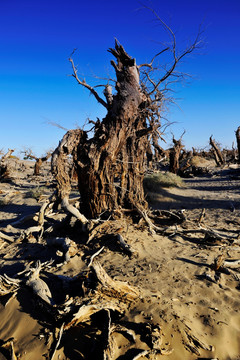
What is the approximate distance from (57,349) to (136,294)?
3.37 feet

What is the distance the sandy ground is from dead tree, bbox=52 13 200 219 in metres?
0.71

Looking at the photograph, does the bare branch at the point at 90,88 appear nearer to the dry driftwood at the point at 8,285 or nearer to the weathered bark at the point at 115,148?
the weathered bark at the point at 115,148

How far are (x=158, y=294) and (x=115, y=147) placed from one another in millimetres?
2970

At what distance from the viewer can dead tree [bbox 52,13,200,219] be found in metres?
4.78

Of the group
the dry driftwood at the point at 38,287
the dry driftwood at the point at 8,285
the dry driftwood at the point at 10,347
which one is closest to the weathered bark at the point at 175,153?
the dry driftwood at the point at 38,287

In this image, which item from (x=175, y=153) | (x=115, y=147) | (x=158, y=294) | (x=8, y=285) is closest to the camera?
(x=158, y=294)

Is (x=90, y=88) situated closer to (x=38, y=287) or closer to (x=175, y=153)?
(x=38, y=287)

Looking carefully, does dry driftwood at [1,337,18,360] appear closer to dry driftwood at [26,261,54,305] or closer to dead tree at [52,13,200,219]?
dry driftwood at [26,261,54,305]

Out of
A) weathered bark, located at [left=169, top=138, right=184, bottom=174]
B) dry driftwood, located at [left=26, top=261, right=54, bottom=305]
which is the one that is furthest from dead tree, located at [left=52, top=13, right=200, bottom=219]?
weathered bark, located at [left=169, top=138, right=184, bottom=174]

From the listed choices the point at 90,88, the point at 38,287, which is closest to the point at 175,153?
the point at 90,88

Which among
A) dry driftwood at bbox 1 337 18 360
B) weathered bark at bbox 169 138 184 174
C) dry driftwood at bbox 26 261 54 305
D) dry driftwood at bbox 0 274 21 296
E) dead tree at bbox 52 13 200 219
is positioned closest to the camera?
dry driftwood at bbox 1 337 18 360

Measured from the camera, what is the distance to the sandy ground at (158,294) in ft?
7.55

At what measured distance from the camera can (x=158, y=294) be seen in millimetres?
2902

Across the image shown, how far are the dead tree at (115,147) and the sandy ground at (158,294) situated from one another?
0.71 meters
